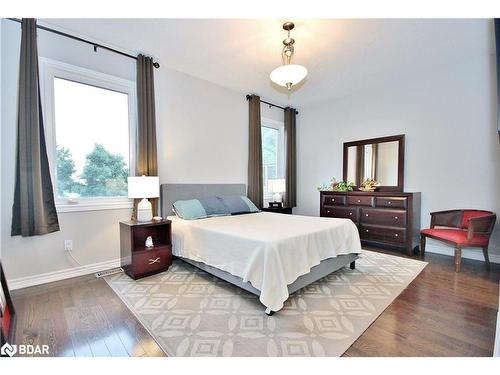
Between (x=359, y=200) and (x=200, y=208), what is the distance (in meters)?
2.68

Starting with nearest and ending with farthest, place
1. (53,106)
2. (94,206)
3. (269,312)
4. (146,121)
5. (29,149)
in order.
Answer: (269,312) < (29,149) < (53,106) < (94,206) < (146,121)

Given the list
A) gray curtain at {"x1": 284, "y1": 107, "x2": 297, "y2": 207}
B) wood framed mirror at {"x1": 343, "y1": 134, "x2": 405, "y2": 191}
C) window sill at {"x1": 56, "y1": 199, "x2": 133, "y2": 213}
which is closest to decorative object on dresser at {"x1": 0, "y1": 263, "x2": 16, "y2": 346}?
window sill at {"x1": 56, "y1": 199, "x2": 133, "y2": 213}

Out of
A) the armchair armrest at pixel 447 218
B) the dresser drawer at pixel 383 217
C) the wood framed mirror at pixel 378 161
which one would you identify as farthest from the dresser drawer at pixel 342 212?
the armchair armrest at pixel 447 218

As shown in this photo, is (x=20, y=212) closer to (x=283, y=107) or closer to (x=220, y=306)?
(x=220, y=306)

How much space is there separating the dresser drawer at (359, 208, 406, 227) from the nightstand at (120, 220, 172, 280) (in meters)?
3.11

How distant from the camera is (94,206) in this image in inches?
110

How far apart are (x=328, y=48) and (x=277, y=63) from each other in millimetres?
710

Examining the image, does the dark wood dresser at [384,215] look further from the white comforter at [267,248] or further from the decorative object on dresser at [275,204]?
the white comforter at [267,248]

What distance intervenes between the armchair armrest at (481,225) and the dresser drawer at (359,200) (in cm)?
127

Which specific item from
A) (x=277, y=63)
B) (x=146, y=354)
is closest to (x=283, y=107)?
(x=277, y=63)

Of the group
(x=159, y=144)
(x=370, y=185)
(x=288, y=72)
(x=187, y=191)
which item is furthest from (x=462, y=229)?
(x=159, y=144)

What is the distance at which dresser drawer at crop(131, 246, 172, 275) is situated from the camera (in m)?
2.58

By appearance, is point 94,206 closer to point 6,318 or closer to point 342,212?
point 6,318

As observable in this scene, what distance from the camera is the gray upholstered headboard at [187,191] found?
11.0 ft
